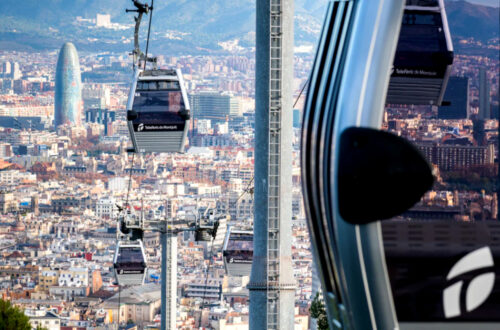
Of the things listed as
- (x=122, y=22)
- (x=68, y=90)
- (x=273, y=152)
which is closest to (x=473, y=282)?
(x=273, y=152)

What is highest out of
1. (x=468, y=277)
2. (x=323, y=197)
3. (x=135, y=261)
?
(x=323, y=197)

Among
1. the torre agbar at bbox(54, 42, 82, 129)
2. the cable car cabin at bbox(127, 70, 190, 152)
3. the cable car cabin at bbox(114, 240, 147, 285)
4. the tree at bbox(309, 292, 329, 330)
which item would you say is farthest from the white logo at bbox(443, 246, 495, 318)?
the torre agbar at bbox(54, 42, 82, 129)

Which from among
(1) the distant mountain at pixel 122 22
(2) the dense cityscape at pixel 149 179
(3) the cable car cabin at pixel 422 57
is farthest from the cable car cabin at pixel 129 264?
(1) the distant mountain at pixel 122 22

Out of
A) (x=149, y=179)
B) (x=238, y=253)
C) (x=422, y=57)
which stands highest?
(x=422, y=57)

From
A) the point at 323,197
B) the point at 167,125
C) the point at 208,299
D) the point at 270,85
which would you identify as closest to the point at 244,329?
the point at 208,299

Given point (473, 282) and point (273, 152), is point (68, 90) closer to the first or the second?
point (273, 152)

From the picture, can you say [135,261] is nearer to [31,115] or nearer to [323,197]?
[323,197]

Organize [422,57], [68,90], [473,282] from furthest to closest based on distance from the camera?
[68,90] → [422,57] → [473,282]

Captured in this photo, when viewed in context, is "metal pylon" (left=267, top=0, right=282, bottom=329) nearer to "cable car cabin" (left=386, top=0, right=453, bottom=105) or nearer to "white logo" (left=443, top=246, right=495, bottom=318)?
"cable car cabin" (left=386, top=0, right=453, bottom=105)
